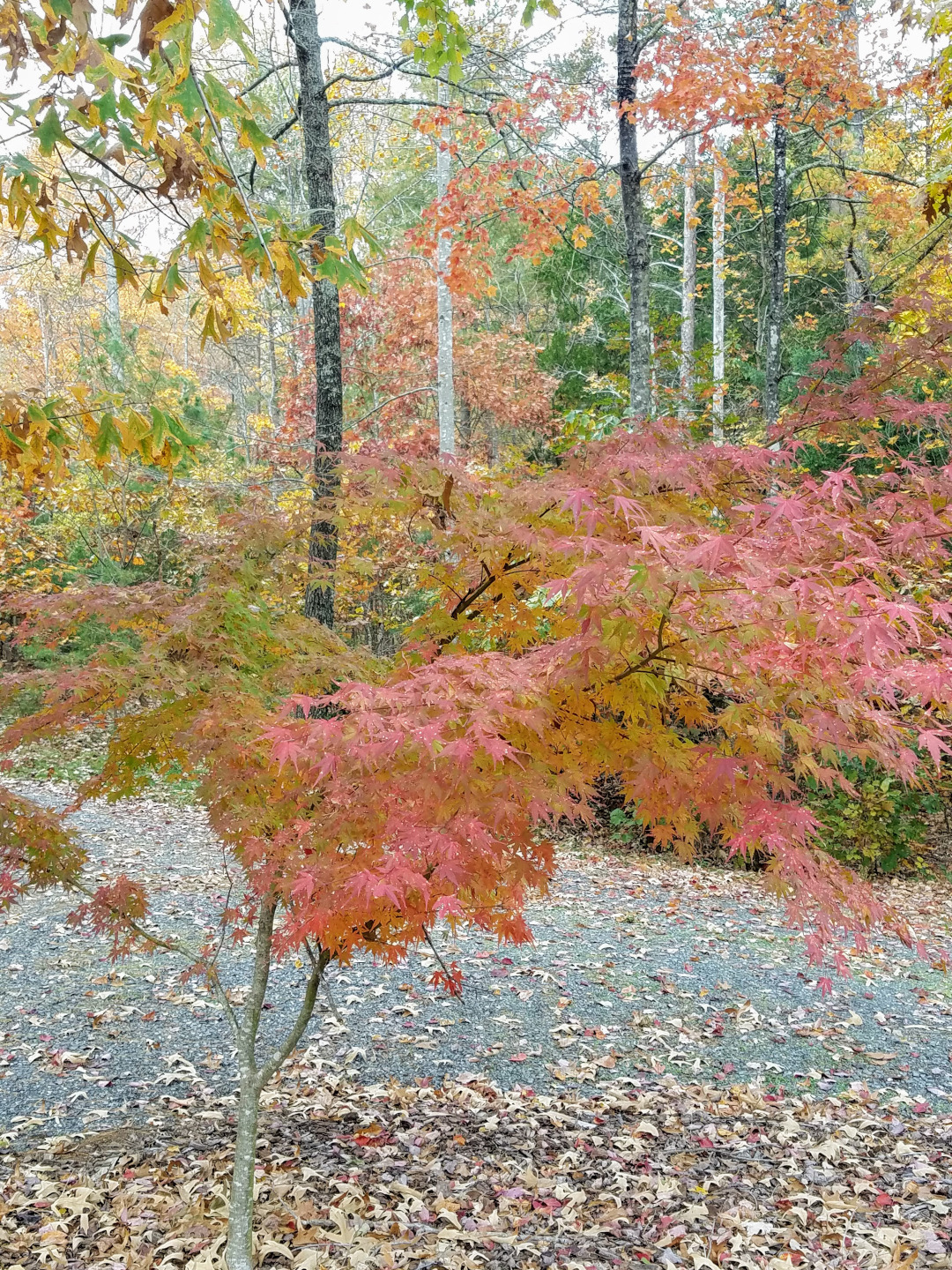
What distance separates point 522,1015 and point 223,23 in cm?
526

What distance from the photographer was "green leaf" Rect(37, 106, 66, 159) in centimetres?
212

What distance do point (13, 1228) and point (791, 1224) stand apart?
9.96 ft

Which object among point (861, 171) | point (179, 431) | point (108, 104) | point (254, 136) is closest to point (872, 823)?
point (861, 171)

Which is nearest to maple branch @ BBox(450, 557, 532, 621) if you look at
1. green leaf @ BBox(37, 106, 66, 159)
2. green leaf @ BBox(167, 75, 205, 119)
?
green leaf @ BBox(167, 75, 205, 119)

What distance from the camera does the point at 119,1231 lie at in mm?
3221

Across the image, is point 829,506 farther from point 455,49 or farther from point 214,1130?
point 214,1130

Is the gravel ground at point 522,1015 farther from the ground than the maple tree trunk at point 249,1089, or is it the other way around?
the maple tree trunk at point 249,1089

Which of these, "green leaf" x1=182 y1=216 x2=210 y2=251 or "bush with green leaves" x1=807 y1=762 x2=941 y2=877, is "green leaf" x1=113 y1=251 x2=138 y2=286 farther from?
"bush with green leaves" x1=807 y1=762 x2=941 y2=877

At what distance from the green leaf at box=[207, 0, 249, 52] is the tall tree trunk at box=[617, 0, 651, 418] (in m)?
4.99

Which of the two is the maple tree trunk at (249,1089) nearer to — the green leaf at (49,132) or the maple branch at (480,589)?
the maple branch at (480,589)

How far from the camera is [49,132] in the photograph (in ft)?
7.04

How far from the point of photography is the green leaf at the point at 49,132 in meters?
2.12

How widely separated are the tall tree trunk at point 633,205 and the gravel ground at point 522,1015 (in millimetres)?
4211

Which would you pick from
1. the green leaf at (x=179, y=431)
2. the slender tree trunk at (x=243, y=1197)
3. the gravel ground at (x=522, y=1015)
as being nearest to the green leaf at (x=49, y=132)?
the green leaf at (x=179, y=431)
